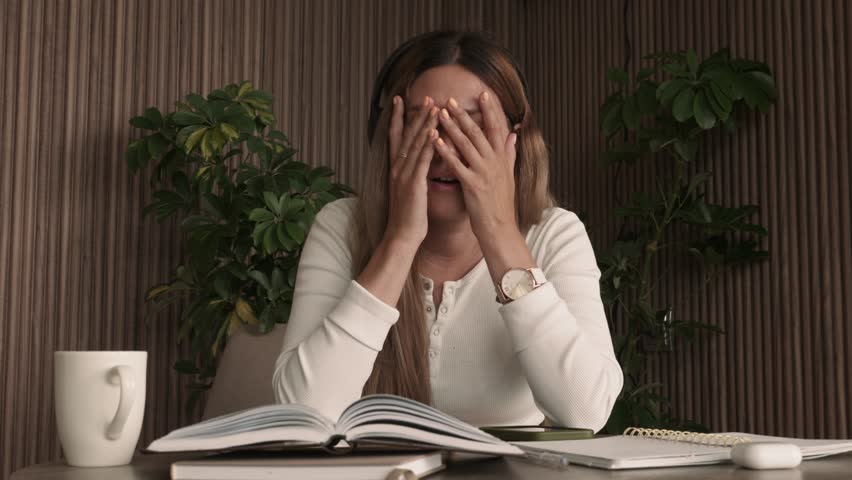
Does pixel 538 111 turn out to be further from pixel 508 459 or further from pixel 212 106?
pixel 508 459

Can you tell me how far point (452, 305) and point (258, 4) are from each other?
233 centimetres

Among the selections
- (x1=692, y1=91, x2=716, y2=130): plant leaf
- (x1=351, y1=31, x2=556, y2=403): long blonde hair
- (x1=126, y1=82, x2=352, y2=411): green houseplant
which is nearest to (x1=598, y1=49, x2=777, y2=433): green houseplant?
(x1=692, y1=91, x2=716, y2=130): plant leaf

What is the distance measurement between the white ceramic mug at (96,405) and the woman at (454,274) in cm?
43

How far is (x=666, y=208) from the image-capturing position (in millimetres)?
2922

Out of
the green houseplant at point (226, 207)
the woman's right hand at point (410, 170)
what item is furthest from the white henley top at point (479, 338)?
the green houseplant at point (226, 207)

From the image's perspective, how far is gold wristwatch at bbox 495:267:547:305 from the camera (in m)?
1.25

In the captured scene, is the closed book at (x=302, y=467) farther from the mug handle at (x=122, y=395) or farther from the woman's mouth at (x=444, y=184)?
the woman's mouth at (x=444, y=184)

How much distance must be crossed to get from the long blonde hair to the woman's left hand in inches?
3.7

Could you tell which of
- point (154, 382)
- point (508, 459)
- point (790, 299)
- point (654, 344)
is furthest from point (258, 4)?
point (508, 459)

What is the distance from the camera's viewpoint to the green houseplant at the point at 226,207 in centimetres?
272

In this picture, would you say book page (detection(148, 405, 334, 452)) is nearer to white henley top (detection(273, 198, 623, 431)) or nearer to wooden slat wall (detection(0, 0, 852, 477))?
white henley top (detection(273, 198, 623, 431))

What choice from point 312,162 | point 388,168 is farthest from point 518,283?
point 312,162

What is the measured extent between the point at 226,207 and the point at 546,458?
7.27 feet

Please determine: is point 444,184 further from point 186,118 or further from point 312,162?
point 312,162
